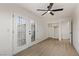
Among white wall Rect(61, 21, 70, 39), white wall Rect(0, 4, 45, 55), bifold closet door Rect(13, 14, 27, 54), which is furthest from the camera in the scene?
white wall Rect(61, 21, 70, 39)

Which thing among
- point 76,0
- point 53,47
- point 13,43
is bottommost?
point 53,47

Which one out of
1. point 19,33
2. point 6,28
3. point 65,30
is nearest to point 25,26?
point 19,33

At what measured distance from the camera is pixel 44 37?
12.2ft

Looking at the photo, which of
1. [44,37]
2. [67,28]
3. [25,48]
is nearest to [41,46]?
[44,37]

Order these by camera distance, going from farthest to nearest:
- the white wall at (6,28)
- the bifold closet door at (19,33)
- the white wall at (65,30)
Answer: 1. the white wall at (65,30)
2. the bifold closet door at (19,33)
3. the white wall at (6,28)

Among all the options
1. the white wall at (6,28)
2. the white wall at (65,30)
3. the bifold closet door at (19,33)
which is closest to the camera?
the white wall at (6,28)

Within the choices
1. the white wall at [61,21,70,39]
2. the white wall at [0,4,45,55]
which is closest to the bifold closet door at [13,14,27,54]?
the white wall at [0,4,45,55]

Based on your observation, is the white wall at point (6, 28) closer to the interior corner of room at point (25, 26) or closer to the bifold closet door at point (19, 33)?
the interior corner of room at point (25, 26)

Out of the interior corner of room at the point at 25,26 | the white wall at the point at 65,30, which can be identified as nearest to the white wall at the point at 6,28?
the interior corner of room at the point at 25,26

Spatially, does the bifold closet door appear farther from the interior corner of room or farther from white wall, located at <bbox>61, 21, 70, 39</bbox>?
white wall, located at <bbox>61, 21, 70, 39</bbox>

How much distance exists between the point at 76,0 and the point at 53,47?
3044 millimetres

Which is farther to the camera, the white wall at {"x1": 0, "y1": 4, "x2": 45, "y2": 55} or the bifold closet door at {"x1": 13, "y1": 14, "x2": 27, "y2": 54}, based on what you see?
the bifold closet door at {"x1": 13, "y1": 14, "x2": 27, "y2": 54}

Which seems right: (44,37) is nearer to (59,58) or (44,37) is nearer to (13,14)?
(13,14)

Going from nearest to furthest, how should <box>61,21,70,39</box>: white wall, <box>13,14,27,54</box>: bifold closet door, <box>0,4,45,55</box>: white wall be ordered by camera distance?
<box>0,4,45,55</box>: white wall → <box>13,14,27,54</box>: bifold closet door → <box>61,21,70,39</box>: white wall
